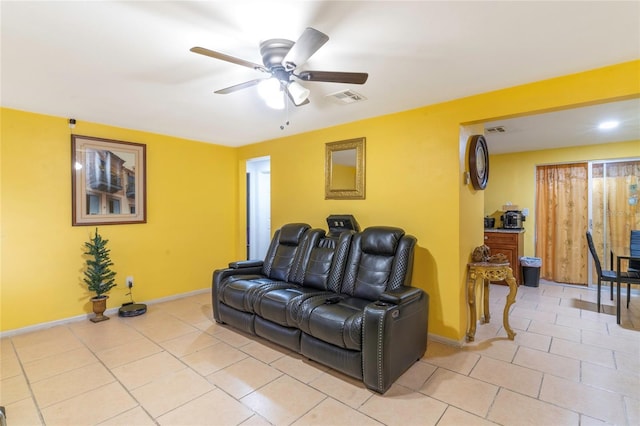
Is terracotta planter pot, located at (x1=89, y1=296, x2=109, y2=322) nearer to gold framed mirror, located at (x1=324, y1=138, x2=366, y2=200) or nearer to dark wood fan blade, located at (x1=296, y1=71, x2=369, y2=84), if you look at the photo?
gold framed mirror, located at (x1=324, y1=138, x2=366, y2=200)

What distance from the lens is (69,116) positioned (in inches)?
133

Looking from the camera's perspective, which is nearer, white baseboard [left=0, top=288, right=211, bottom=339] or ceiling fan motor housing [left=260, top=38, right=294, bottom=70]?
ceiling fan motor housing [left=260, top=38, right=294, bottom=70]

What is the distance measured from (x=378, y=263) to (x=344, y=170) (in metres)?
1.33

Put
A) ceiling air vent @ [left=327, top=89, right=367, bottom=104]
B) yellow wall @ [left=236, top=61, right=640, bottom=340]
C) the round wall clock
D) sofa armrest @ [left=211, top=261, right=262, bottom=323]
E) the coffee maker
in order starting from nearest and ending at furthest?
yellow wall @ [left=236, top=61, right=640, bottom=340] < ceiling air vent @ [left=327, top=89, right=367, bottom=104] < the round wall clock < sofa armrest @ [left=211, top=261, right=262, bottom=323] < the coffee maker

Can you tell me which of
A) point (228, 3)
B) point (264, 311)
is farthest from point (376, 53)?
point (264, 311)

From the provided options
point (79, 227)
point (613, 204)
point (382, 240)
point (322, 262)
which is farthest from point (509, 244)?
point (79, 227)

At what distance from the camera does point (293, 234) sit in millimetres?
3697

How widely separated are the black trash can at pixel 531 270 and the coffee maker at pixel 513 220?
590 millimetres

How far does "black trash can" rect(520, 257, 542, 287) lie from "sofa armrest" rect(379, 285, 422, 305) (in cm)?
342

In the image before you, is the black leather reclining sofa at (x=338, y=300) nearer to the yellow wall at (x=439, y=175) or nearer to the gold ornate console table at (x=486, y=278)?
the yellow wall at (x=439, y=175)

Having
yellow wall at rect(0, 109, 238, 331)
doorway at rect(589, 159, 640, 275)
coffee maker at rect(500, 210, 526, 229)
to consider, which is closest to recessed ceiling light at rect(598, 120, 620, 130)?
doorway at rect(589, 159, 640, 275)

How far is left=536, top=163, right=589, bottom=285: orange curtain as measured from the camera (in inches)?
196

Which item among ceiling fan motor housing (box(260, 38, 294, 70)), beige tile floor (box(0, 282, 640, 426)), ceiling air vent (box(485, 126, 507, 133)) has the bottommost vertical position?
beige tile floor (box(0, 282, 640, 426))

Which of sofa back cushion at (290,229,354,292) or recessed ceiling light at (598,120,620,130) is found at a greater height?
recessed ceiling light at (598,120,620,130)
